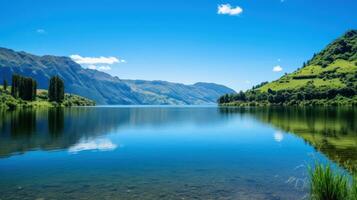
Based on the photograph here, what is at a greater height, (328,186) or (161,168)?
(328,186)

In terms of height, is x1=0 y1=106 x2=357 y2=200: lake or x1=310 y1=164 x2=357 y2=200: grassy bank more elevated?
x1=310 y1=164 x2=357 y2=200: grassy bank

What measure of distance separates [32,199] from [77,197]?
9.74 ft

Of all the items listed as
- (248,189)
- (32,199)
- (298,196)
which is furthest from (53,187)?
(298,196)

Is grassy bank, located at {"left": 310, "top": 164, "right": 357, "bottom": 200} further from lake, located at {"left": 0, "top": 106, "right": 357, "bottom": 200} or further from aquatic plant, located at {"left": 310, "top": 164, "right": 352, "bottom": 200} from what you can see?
lake, located at {"left": 0, "top": 106, "right": 357, "bottom": 200}

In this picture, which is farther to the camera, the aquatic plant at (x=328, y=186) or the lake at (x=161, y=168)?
the lake at (x=161, y=168)

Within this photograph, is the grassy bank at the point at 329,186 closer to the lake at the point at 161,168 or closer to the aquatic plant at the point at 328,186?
the aquatic plant at the point at 328,186

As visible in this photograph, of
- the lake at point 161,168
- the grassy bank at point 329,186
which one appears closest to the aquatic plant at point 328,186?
the grassy bank at point 329,186

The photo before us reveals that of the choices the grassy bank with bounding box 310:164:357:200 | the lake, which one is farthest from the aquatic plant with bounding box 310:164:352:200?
the lake

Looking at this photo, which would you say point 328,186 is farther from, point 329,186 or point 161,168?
point 161,168


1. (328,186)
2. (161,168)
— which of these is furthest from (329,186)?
(161,168)

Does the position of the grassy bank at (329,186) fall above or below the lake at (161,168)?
above

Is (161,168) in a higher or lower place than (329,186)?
lower

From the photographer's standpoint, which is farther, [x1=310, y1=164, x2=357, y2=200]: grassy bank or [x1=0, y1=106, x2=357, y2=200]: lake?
[x1=0, y1=106, x2=357, y2=200]: lake

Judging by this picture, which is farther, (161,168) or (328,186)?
(161,168)
